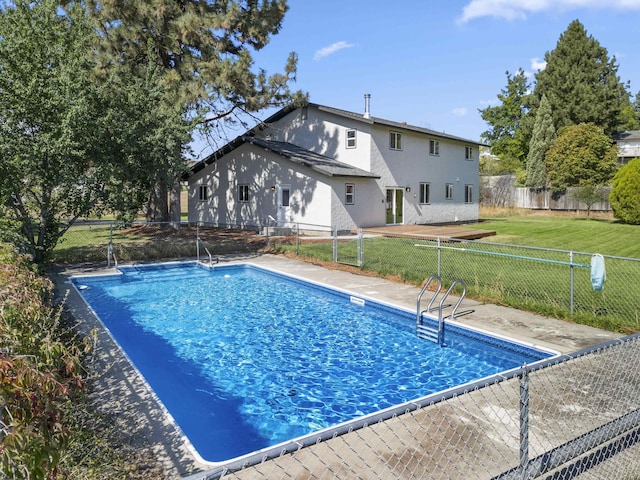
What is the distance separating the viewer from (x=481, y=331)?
8141 mm

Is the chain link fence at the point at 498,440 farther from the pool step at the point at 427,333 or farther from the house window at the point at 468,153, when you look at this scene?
the house window at the point at 468,153

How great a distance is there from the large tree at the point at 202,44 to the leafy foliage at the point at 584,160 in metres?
23.2

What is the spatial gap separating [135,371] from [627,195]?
1095 inches

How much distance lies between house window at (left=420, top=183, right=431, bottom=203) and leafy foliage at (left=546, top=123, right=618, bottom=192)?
13387 mm

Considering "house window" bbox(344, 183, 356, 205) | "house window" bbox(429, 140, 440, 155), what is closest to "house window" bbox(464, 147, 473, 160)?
"house window" bbox(429, 140, 440, 155)

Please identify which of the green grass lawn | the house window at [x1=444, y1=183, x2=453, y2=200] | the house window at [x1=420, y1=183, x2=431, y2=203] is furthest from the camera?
the house window at [x1=444, y1=183, x2=453, y2=200]

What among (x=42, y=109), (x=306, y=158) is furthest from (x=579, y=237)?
(x=42, y=109)

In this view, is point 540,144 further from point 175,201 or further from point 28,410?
point 28,410

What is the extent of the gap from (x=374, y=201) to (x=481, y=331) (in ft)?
54.5

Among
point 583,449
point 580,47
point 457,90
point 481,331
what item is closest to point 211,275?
point 481,331

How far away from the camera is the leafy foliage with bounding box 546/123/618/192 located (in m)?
34.8

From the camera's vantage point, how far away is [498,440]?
173 inches

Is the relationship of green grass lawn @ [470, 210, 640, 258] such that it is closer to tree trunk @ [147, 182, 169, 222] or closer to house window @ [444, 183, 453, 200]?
house window @ [444, 183, 453, 200]

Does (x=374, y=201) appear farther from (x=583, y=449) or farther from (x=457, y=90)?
(x=583, y=449)
